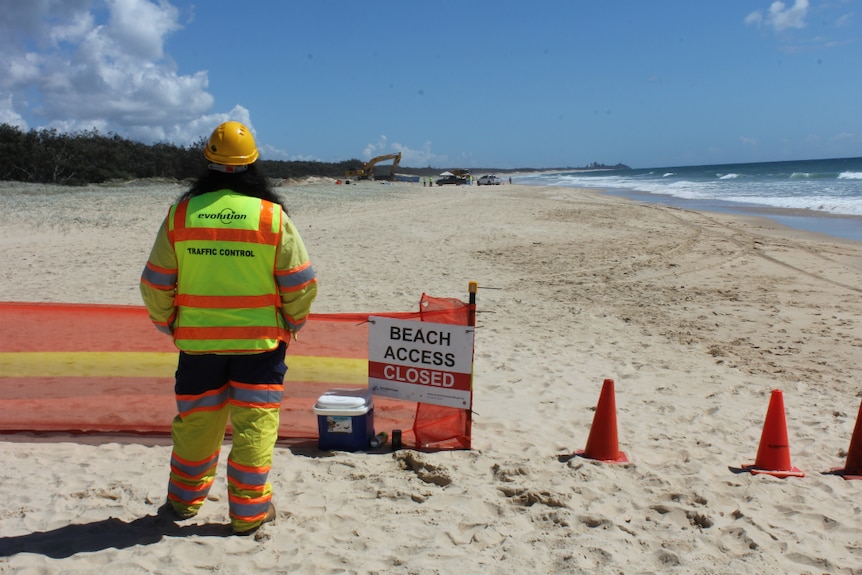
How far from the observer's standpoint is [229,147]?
129 inches

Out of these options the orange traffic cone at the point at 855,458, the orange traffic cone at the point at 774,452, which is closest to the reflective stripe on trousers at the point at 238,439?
the orange traffic cone at the point at 774,452

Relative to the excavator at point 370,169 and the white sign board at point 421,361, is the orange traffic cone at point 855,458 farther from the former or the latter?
the excavator at point 370,169

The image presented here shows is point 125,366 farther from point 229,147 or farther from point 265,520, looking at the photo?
point 229,147

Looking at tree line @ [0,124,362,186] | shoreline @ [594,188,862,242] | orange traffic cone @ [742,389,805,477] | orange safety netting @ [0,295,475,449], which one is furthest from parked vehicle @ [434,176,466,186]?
orange traffic cone @ [742,389,805,477]

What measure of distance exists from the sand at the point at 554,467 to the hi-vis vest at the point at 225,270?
3.37 ft

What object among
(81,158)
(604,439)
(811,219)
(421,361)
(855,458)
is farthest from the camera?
(81,158)

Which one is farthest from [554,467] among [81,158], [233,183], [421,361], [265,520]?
[81,158]

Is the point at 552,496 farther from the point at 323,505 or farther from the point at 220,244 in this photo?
the point at 220,244

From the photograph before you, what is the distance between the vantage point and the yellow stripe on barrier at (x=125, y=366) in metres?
5.05

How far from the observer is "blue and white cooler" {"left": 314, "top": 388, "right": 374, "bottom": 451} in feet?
14.9

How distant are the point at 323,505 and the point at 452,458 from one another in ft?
3.29

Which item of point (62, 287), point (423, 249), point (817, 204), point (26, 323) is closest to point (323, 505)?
point (26, 323)

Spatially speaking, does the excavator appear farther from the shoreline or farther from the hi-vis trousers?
the hi-vis trousers

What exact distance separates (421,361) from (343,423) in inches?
26.0
